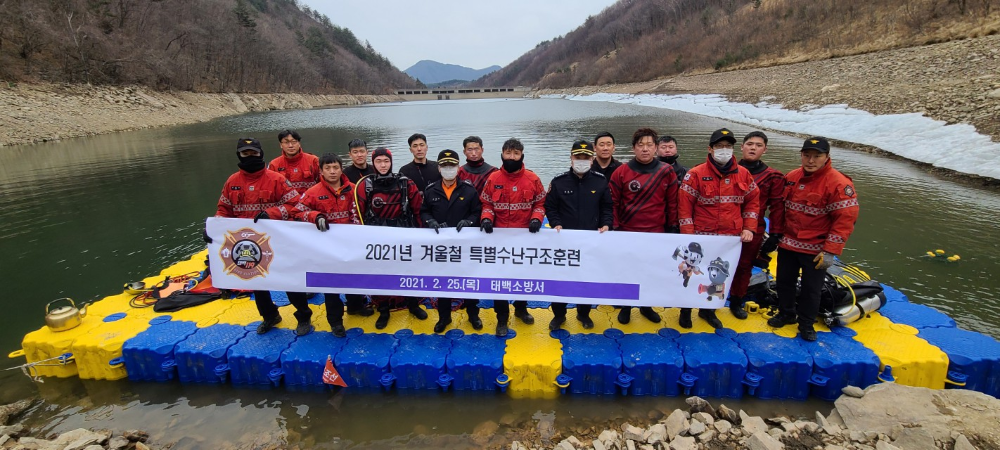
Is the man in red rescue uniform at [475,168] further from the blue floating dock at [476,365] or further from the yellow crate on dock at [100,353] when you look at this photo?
the yellow crate on dock at [100,353]

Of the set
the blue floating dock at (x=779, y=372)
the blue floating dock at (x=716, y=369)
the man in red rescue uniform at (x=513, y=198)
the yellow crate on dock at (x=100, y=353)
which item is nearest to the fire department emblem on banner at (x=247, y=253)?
the yellow crate on dock at (x=100, y=353)

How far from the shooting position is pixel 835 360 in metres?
4.18

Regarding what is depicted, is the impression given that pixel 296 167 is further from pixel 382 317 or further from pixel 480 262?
pixel 480 262

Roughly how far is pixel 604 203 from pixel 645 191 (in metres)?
0.47

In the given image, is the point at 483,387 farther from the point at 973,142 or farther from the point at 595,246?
the point at 973,142

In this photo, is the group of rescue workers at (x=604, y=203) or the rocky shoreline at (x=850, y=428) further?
the group of rescue workers at (x=604, y=203)

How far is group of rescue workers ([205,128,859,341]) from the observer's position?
4.26 meters

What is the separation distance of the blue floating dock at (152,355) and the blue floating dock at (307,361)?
134 centimetres

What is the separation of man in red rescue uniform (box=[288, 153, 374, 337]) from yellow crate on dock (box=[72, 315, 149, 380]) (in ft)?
6.77

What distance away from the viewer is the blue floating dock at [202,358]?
4.71 m

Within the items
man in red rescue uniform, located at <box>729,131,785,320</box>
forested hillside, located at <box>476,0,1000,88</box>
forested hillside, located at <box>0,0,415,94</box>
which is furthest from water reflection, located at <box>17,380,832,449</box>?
forested hillside, located at <box>0,0,415,94</box>

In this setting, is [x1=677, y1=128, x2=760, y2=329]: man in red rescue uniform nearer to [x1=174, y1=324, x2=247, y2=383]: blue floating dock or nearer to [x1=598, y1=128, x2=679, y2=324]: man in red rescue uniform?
[x1=598, y1=128, x2=679, y2=324]: man in red rescue uniform

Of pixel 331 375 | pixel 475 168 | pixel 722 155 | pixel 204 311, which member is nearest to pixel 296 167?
pixel 204 311

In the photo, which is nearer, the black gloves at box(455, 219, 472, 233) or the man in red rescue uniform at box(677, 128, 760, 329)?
the man in red rescue uniform at box(677, 128, 760, 329)
